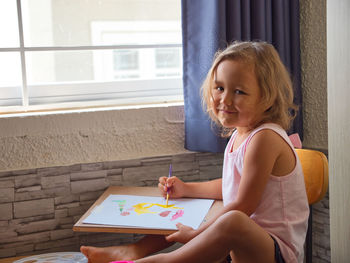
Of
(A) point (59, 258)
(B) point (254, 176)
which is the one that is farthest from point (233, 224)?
(A) point (59, 258)

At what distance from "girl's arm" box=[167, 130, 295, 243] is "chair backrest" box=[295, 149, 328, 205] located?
0.87 ft

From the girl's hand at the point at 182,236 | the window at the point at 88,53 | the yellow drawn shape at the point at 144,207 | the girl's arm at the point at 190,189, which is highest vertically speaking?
the window at the point at 88,53

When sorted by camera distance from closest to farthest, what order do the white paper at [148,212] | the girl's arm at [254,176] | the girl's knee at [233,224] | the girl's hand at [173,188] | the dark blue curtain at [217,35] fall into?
the girl's knee at [233,224], the girl's arm at [254,176], the white paper at [148,212], the girl's hand at [173,188], the dark blue curtain at [217,35]

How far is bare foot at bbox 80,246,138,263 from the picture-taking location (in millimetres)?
1513

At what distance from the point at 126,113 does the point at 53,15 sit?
0.51m

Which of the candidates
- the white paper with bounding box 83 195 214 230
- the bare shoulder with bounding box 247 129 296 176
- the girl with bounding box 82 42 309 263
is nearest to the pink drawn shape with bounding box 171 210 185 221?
the white paper with bounding box 83 195 214 230

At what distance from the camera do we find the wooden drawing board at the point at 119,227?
54.3 inches

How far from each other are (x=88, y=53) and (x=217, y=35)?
0.57m

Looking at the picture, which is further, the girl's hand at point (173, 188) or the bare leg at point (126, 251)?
the girl's hand at point (173, 188)

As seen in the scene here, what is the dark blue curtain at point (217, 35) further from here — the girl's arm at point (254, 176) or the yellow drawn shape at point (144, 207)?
the girl's arm at point (254, 176)

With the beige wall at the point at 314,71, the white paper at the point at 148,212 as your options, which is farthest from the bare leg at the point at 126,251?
the beige wall at the point at 314,71

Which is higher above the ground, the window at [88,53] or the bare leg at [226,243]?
the window at [88,53]

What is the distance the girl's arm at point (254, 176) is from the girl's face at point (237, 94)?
9cm

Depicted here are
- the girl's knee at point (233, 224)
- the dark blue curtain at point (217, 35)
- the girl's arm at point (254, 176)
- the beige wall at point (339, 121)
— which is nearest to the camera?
the beige wall at point (339, 121)
